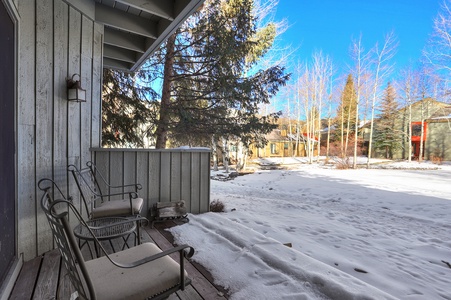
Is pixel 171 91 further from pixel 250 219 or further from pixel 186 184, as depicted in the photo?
pixel 250 219

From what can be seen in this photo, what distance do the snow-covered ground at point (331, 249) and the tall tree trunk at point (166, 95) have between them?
9.52ft

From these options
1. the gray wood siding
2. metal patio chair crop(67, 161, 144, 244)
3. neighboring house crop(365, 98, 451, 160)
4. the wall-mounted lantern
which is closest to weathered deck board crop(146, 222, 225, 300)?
metal patio chair crop(67, 161, 144, 244)

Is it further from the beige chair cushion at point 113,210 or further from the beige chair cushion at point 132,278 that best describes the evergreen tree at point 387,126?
the beige chair cushion at point 132,278

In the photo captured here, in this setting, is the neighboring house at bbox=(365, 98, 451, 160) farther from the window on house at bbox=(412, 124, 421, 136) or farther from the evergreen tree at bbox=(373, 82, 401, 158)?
the evergreen tree at bbox=(373, 82, 401, 158)

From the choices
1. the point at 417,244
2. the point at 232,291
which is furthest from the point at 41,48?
the point at 417,244

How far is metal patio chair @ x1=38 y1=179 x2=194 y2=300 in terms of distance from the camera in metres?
0.96

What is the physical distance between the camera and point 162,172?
3518 mm

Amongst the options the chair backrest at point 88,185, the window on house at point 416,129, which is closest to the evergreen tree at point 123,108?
the chair backrest at point 88,185

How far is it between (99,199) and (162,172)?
894 mm

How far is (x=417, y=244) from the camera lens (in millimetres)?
3334

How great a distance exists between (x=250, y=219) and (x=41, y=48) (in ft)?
11.7

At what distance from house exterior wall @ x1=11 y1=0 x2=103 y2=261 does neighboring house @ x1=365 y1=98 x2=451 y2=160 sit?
859 inches

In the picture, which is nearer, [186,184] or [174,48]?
[186,184]

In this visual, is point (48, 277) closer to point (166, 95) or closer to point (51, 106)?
point (51, 106)
